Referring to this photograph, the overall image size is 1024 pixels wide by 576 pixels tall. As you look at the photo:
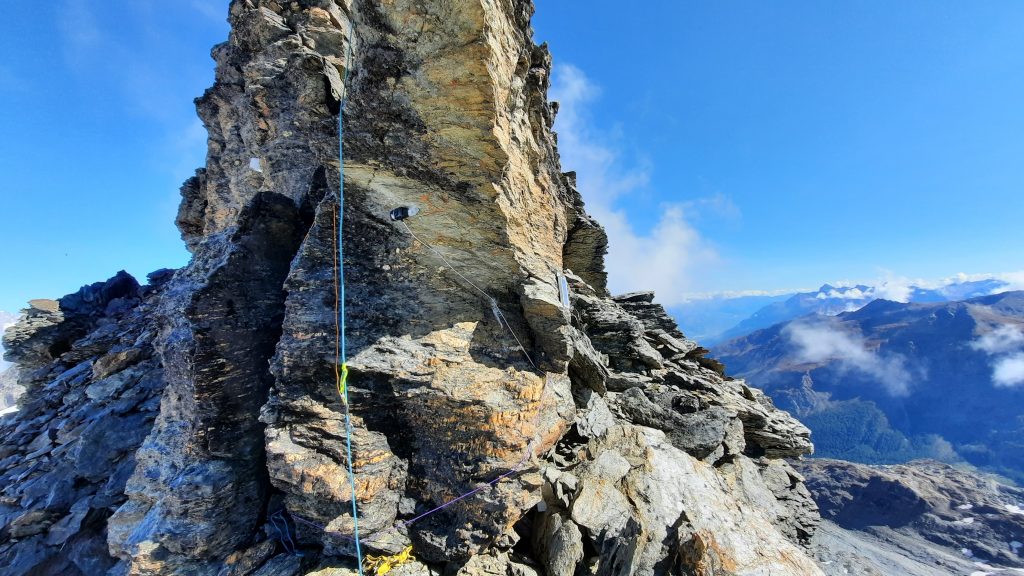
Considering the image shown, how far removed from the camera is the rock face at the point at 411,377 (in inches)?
343

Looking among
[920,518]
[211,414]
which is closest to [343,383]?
[211,414]

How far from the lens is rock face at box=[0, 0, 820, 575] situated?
8719 mm

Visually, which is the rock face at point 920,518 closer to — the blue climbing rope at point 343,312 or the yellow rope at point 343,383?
the blue climbing rope at point 343,312

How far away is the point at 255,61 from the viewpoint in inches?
572

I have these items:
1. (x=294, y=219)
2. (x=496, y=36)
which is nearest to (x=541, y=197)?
(x=496, y=36)

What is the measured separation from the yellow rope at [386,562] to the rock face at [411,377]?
17cm

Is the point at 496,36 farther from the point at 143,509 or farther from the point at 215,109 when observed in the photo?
the point at 215,109

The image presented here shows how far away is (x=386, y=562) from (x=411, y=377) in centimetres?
436

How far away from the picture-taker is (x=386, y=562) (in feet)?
28.2

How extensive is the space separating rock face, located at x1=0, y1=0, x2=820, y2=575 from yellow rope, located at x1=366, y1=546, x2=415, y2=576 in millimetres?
169

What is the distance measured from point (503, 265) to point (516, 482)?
594 centimetres

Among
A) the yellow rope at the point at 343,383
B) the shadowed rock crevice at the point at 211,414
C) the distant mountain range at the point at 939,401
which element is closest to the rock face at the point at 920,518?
the yellow rope at the point at 343,383

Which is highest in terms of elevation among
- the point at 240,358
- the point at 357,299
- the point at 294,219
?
the point at 294,219

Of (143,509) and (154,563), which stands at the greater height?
(143,509)
